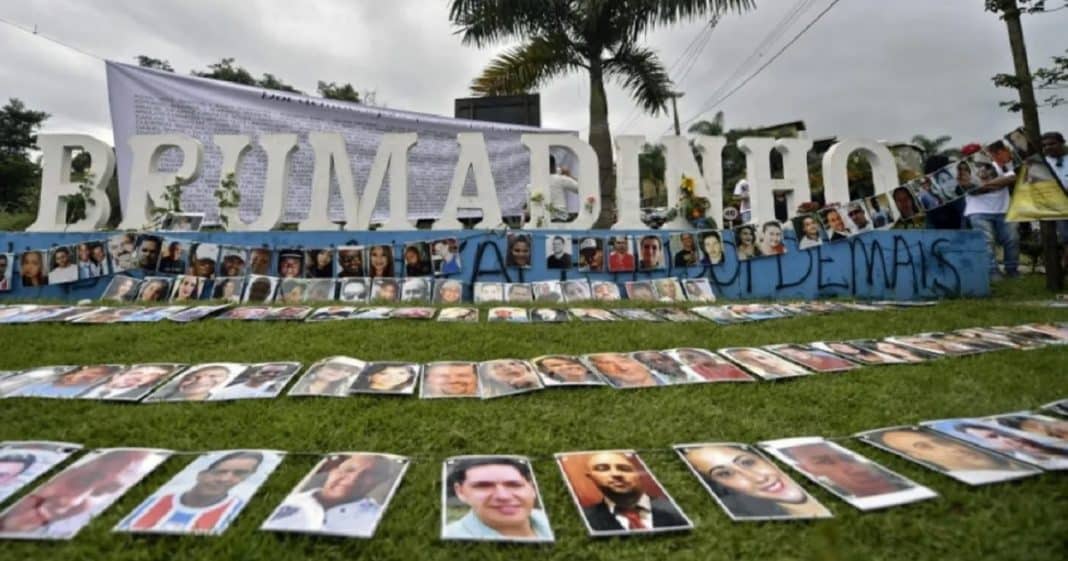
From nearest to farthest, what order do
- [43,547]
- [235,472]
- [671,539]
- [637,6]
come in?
1. [43,547]
2. [671,539]
3. [235,472]
4. [637,6]

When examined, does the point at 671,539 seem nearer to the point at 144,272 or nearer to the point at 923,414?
the point at 923,414

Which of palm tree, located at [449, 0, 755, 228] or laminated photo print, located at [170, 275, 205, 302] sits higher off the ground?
palm tree, located at [449, 0, 755, 228]

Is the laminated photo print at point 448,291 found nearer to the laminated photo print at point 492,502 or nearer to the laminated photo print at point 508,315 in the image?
the laminated photo print at point 508,315

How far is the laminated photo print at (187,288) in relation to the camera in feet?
16.9

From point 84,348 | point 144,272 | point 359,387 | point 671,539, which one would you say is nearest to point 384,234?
point 144,272

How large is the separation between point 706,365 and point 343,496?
2.06 meters

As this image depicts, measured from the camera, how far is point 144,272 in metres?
5.41

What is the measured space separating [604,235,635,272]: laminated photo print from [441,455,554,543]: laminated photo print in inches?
158

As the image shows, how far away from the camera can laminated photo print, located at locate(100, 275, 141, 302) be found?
5.14 meters

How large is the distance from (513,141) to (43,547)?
331 inches

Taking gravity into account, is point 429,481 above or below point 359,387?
below

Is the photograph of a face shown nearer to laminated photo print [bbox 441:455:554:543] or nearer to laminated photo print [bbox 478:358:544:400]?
laminated photo print [bbox 478:358:544:400]

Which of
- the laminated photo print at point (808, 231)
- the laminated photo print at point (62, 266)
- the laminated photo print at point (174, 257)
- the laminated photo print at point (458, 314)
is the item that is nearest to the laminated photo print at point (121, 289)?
the laminated photo print at point (174, 257)

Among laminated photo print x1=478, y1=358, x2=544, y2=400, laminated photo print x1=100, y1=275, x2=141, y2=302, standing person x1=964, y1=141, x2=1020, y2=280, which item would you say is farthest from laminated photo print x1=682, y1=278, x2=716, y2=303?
laminated photo print x1=100, y1=275, x2=141, y2=302
